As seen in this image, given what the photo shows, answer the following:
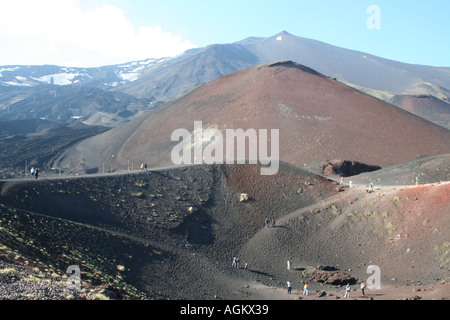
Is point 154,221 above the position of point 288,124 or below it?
below

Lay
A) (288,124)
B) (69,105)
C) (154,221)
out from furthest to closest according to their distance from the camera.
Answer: (69,105)
(288,124)
(154,221)

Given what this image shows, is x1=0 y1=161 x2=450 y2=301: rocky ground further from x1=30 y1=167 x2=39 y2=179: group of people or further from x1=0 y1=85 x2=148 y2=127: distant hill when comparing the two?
x1=0 y1=85 x2=148 y2=127: distant hill

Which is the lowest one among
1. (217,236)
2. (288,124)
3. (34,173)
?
(217,236)

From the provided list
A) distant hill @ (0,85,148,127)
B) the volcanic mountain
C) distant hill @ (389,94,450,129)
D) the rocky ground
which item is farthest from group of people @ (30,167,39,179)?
distant hill @ (389,94,450,129)

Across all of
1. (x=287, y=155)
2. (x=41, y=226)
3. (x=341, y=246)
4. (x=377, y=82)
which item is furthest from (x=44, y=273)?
(x=377, y=82)

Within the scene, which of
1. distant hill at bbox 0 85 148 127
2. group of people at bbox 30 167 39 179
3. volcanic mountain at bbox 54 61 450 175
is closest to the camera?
group of people at bbox 30 167 39 179

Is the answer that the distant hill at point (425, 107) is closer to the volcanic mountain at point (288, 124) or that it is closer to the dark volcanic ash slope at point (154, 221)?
the volcanic mountain at point (288, 124)

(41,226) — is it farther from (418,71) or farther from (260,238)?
(418,71)

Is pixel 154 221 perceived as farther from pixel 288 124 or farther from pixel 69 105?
pixel 69 105

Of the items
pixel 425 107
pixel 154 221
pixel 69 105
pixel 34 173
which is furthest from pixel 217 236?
pixel 69 105
